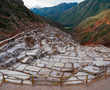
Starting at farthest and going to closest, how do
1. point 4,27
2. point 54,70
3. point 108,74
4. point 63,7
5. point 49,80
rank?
point 63,7 < point 4,27 < point 54,70 < point 108,74 < point 49,80

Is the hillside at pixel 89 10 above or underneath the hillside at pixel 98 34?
above

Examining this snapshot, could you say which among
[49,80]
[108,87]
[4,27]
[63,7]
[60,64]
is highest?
[63,7]

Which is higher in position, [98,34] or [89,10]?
[89,10]

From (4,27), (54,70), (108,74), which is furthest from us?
(4,27)

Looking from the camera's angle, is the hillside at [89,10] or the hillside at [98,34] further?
the hillside at [89,10]

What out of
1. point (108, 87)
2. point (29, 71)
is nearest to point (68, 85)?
point (108, 87)

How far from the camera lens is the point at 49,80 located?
5.29 meters

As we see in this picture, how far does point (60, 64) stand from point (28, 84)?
2.64 meters

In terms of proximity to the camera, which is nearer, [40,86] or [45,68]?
[40,86]

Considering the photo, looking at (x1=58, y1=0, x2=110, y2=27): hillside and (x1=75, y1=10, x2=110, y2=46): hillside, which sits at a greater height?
(x1=58, y1=0, x2=110, y2=27): hillside

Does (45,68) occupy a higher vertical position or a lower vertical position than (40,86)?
higher

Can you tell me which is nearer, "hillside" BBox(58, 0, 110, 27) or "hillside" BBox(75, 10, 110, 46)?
"hillside" BBox(75, 10, 110, 46)

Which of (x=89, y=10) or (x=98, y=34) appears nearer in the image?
(x=98, y=34)

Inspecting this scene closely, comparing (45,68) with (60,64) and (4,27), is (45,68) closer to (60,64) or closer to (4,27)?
(60,64)
